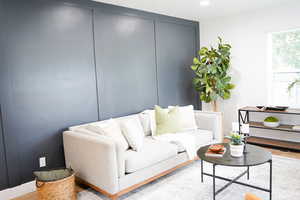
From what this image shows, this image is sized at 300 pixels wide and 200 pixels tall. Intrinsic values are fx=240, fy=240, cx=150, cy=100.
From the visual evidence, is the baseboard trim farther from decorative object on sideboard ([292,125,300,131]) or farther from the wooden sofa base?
decorative object on sideboard ([292,125,300,131])

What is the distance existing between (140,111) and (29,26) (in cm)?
214

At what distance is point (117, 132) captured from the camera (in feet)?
10.1

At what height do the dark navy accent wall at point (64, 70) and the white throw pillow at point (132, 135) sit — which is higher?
the dark navy accent wall at point (64, 70)

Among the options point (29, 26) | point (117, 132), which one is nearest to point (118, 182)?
point (117, 132)

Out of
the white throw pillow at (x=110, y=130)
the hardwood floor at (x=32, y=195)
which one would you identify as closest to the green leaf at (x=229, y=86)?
the white throw pillow at (x=110, y=130)

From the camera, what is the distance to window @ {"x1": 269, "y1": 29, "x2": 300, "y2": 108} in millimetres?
4266

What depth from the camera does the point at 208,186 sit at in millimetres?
2898

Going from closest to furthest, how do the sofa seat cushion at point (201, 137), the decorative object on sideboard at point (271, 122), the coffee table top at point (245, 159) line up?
the coffee table top at point (245, 159) → the sofa seat cushion at point (201, 137) → the decorative object on sideboard at point (271, 122)

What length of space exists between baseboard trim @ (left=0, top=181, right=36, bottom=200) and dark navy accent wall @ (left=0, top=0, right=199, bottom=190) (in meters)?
0.06

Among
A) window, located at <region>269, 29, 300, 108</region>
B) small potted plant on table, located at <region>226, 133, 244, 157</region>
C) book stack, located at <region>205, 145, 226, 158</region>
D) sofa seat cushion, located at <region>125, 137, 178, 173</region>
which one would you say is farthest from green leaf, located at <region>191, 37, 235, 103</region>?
small potted plant on table, located at <region>226, 133, 244, 157</region>

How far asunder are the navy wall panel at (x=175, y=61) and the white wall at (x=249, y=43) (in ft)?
1.85

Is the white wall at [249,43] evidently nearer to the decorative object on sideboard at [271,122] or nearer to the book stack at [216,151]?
the decorative object on sideboard at [271,122]

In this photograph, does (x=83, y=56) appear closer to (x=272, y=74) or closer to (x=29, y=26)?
(x=29, y=26)

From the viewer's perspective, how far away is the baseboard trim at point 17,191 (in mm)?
2764
